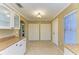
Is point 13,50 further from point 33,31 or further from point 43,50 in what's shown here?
point 33,31

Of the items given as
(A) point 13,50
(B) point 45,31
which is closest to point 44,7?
(A) point 13,50

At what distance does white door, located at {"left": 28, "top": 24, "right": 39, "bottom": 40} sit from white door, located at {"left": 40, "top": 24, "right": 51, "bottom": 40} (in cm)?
29

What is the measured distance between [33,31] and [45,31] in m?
0.85

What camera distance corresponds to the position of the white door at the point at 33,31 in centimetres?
812

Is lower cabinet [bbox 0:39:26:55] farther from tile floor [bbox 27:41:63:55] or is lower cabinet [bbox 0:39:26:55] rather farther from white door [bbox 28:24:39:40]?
white door [bbox 28:24:39:40]

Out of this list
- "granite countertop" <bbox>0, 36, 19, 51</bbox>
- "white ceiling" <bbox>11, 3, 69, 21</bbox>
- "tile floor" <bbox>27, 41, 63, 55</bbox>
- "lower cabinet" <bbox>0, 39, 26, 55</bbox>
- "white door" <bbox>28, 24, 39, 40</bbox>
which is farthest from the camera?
"white door" <bbox>28, 24, 39, 40</bbox>

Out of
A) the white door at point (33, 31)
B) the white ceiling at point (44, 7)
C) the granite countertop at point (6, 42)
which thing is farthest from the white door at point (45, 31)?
the granite countertop at point (6, 42)

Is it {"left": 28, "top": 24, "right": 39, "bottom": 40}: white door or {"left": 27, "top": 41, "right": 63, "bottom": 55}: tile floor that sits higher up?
{"left": 28, "top": 24, "right": 39, "bottom": 40}: white door

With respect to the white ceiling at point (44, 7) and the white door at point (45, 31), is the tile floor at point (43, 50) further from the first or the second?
the white door at point (45, 31)

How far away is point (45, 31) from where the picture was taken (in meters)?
8.22

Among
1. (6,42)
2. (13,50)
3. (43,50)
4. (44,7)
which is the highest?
(44,7)

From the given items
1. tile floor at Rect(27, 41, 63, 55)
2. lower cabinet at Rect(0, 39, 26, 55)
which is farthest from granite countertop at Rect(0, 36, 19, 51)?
tile floor at Rect(27, 41, 63, 55)

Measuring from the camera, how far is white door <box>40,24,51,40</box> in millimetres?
8166
